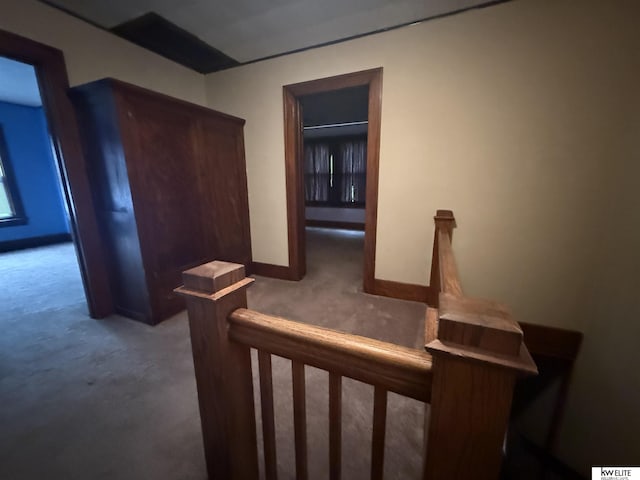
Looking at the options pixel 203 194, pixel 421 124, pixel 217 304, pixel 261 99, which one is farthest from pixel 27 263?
pixel 421 124

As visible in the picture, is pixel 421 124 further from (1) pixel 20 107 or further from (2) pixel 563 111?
(1) pixel 20 107

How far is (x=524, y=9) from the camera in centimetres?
167

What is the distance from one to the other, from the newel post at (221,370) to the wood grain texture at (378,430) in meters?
0.39

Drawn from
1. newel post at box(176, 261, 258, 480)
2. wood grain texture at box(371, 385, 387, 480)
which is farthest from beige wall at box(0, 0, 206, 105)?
wood grain texture at box(371, 385, 387, 480)

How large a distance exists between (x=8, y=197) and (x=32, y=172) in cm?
56

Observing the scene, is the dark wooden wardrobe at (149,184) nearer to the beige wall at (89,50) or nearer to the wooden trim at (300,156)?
the beige wall at (89,50)

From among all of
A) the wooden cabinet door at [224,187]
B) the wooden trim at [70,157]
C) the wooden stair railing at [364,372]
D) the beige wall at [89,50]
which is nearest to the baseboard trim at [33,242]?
the wooden trim at [70,157]

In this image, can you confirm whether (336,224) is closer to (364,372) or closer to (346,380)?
(346,380)

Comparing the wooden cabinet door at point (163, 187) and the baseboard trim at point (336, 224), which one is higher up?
the wooden cabinet door at point (163, 187)

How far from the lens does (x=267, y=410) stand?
0.73 meters

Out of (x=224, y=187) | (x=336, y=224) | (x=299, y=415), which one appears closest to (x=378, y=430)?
(x=299, y=415)

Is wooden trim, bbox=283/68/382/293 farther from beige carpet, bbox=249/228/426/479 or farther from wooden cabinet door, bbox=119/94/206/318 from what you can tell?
wooden cabinet door, bbox=119/94/206/318

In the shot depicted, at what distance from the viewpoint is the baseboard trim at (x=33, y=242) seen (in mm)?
4195

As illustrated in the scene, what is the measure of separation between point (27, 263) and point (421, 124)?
5.47m
